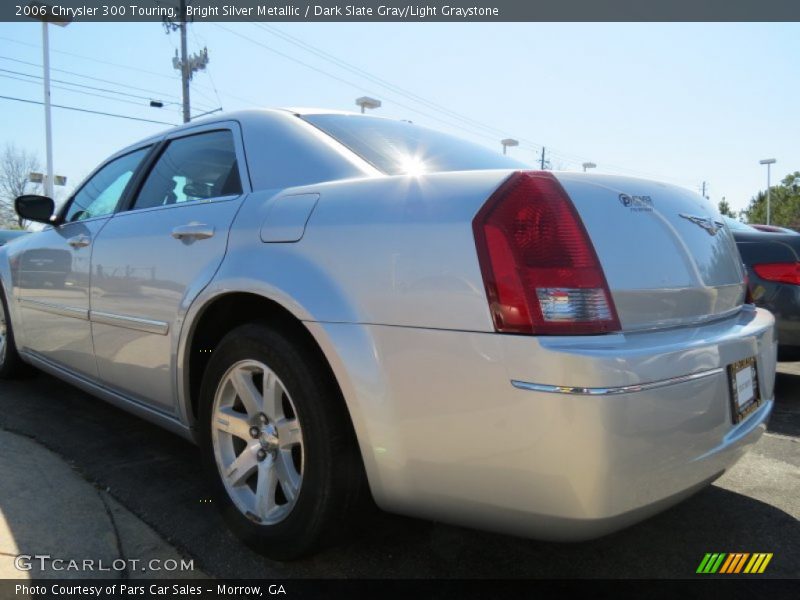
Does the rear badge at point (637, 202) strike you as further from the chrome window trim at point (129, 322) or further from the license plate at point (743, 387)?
the chrome window trim at point (129, 322)

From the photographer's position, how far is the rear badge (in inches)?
66.3

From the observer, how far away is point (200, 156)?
2.69 m

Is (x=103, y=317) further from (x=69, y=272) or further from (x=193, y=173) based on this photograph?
(x=193, y=173)

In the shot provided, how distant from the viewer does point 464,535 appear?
2.18 metres

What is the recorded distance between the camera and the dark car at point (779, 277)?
153 inches

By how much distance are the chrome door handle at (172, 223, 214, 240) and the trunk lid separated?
1326 millimetres

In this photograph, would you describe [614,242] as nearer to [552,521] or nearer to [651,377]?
[651,377]

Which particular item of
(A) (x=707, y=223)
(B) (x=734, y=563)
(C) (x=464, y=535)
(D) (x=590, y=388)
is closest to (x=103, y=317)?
(C) (x=464, y=535)

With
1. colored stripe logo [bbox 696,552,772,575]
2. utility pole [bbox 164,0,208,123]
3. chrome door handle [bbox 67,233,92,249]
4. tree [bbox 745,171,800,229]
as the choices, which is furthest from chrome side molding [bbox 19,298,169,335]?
tree [bbox 745,171,800,229]

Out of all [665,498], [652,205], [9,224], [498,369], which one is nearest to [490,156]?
[652,205]

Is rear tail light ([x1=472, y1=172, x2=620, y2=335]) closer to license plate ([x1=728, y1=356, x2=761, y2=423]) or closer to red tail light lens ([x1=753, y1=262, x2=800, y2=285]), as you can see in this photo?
license plate ([x1=728, y1=356, x2=761, y2=423])

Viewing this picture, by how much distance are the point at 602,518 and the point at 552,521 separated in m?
0.12

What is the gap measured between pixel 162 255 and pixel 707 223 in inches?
82.0

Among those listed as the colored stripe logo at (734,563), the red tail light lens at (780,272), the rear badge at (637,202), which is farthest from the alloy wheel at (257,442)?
the red tail light lens at (780,272)
